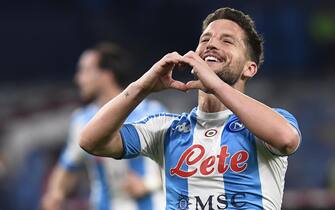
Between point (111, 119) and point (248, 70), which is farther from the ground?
point (248, 70)

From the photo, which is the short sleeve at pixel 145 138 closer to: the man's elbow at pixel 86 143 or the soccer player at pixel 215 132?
the soccer player at pixel 215 132

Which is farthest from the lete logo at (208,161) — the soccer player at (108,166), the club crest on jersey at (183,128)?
the soccer player at (108,166)

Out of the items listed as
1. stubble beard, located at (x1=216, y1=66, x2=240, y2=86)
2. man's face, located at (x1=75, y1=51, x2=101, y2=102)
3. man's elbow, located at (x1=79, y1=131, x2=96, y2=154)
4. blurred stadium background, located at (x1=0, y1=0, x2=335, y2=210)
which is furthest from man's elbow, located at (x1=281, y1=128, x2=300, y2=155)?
blurred stadium background, located at (x1=0, y1=0, x2=335, y2=210)

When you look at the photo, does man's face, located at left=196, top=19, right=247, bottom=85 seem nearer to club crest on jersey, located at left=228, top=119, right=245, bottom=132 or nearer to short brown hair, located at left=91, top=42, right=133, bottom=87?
club crest on jersey, located at left=228, top=119, right=245, bottom=132

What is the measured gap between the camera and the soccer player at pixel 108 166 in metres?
6.71

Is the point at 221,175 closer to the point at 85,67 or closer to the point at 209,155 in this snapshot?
the point at 209,155

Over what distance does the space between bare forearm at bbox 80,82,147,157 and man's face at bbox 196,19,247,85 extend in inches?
12.7

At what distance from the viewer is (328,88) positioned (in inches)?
506

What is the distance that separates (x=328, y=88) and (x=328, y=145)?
107 cm

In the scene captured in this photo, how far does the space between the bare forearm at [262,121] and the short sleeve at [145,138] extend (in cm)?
49

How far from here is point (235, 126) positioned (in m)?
4.08

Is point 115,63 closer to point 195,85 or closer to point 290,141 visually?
point 195,85

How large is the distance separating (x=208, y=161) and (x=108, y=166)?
2923mm

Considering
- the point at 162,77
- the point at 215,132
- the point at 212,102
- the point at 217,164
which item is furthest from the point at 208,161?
the point at 162,77
